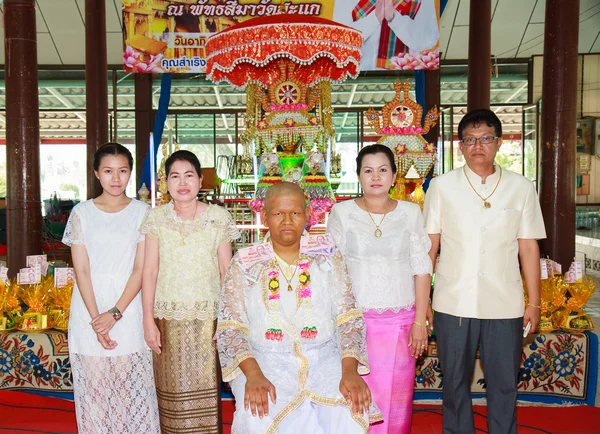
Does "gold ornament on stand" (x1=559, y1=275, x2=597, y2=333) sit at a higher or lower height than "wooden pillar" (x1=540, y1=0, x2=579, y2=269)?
lower

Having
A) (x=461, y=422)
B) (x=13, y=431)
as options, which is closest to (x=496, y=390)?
(x=461, y=422)

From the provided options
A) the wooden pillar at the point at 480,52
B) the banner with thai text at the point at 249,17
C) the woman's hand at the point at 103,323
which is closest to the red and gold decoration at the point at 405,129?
the woman's hand at the point at 103,323

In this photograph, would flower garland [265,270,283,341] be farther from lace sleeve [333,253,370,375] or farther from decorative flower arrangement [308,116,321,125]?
decorative flower arrangement [308,116,321,125]

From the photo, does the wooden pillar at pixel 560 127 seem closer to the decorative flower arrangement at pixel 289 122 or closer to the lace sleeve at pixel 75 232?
the decorative flower arrangement at pixel 289 122

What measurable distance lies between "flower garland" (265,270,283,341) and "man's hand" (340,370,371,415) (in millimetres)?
260

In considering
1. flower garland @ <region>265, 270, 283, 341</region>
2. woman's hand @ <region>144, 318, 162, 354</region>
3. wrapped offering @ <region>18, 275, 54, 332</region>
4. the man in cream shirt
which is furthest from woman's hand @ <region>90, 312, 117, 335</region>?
wrapped offering @ <region>18, 275, 54, 332</region>

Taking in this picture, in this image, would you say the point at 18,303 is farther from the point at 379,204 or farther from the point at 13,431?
the point at 379,204

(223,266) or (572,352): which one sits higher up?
(223,266)

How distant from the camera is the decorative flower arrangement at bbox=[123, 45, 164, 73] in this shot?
6512 millimetres

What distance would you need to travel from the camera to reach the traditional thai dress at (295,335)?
5.60 feet

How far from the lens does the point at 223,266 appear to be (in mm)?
2189

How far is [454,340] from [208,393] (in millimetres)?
1003

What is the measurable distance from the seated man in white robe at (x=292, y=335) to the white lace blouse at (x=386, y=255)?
26cm

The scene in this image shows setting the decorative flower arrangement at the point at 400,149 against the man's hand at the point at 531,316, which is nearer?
the man's hand at the point at 531,316
